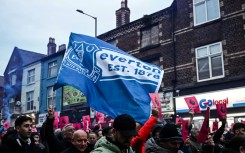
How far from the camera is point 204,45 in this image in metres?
16.0

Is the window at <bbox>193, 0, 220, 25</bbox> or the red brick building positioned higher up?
the window at <bbox>193, 0, 220, 25</bbox>

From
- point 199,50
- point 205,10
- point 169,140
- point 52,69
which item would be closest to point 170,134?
point 169,140

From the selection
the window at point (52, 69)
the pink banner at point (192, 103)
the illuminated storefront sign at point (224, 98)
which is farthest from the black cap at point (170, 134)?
the window at point (52, 69)

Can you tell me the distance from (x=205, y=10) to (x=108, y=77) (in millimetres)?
11623

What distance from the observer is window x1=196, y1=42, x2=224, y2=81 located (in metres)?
15.3

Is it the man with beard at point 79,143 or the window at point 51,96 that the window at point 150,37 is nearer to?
the window at point 51,96

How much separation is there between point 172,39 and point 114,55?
1144 cm

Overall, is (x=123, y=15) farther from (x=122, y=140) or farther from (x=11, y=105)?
(x=122, y=140)

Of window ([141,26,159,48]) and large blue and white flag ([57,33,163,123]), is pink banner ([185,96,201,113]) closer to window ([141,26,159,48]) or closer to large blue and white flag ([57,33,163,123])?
large blue and white flag ([57,33,163,123])

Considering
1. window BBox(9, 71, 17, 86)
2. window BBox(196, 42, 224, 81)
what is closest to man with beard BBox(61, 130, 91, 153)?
A: window BBox(196, 42, 224, 81)

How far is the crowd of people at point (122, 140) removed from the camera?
111 inches

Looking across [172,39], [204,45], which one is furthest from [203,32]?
[172,39]

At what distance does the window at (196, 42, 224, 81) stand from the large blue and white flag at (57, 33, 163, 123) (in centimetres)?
916

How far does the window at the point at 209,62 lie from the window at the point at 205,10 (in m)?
1.57
